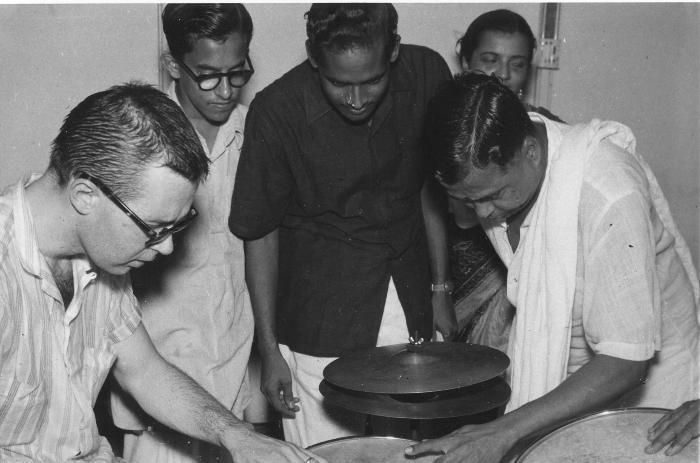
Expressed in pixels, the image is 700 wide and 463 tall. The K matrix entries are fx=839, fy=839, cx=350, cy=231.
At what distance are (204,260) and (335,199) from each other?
537 mm

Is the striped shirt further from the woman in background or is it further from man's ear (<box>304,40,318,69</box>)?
the woman in background

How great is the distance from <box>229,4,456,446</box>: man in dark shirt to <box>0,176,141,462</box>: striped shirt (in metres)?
0.79

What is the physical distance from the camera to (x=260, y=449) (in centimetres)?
208

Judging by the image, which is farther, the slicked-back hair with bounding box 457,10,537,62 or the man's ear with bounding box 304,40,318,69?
the slicked-back hair with bounding box 457,10,537,62

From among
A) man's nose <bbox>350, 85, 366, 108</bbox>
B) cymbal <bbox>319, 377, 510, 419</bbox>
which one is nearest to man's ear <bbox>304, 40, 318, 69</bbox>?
man's nose <bbox>350, 85, 366, 108</bbox>

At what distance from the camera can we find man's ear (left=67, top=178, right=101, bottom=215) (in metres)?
1.92

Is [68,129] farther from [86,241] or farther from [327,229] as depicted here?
[327,229]

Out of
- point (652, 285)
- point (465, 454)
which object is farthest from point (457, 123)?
point (465, 454)

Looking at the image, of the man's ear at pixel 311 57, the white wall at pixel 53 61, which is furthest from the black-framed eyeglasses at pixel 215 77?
the white wall at pixel 53 61

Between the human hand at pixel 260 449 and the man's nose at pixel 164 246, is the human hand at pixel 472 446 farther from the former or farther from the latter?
the man's nose at pixel 164 246

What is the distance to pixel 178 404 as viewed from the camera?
2.32 m

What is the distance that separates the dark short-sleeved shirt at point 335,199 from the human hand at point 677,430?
124 cm

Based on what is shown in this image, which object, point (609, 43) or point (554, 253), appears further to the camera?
point (609, 43)

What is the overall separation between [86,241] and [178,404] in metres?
0.57
